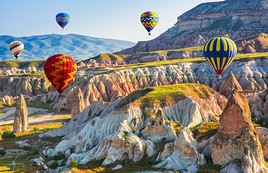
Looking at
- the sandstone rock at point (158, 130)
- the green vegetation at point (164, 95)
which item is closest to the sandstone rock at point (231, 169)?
the sandstone rock at point (158, 130)

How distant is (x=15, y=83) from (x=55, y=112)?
163ft

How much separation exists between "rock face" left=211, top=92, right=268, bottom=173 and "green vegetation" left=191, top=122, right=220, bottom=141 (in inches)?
243

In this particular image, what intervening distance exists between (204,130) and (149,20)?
3205 inches

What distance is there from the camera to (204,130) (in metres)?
51.0

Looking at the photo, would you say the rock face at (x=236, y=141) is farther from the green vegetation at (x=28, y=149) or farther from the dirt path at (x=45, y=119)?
the dirt path at (x=45, y=119)

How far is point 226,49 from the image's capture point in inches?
2803

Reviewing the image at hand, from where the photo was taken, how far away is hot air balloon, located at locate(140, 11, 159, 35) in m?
129

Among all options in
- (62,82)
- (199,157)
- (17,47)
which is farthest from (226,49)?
(17,47)

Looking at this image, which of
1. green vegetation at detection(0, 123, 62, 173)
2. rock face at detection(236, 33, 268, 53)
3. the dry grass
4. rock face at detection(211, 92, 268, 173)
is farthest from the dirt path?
rock face at detection(236, 33, 268, 53)

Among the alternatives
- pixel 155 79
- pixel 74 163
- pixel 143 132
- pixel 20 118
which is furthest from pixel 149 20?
pixel 74 163

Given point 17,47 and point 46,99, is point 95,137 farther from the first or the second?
point 17,47

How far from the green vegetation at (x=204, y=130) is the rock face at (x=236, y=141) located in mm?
6178

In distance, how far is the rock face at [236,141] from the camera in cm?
3991

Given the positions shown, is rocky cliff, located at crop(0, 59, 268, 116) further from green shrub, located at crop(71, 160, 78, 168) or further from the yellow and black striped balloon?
green shrub, located at crop(71, 160, 78, 168)
